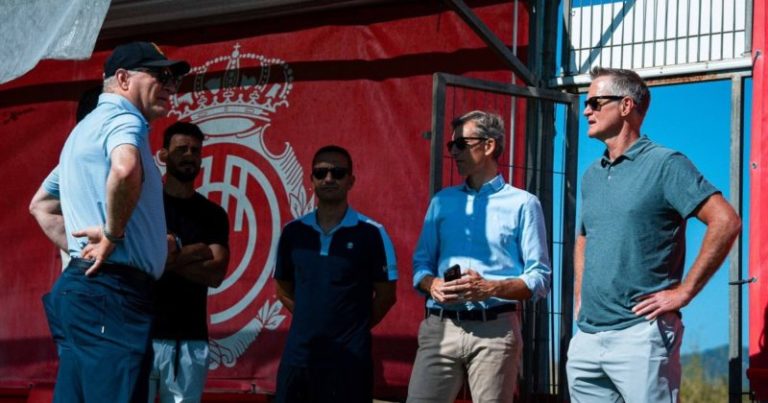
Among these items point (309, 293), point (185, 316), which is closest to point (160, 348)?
point (185, 316)

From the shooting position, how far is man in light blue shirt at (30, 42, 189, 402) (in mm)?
3127

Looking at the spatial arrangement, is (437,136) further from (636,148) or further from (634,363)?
(634,363)

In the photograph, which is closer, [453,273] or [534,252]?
[453,273]

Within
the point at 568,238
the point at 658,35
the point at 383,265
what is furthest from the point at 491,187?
the point at 658,35

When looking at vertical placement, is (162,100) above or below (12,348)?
above

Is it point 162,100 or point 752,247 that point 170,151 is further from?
point 752,247

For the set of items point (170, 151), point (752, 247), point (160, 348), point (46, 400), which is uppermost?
point (170, 151)

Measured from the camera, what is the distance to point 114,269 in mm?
3213

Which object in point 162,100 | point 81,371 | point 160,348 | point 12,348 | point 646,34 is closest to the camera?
point 81,371

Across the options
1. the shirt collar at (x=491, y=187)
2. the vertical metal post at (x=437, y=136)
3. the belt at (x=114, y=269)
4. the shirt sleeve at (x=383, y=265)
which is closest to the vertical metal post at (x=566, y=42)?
the vertical metal post at (x=437, y=136)

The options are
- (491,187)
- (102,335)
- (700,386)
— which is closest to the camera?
(102,335)

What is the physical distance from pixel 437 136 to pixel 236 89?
2.04 metres

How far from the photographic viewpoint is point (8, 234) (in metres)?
7.55

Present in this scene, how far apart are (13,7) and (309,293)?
1.90 m
